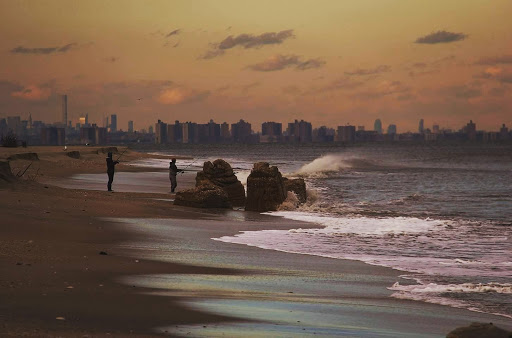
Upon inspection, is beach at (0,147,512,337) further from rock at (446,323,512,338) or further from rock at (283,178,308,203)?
rock at (283,178,308,203)

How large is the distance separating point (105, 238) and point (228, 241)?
8.71 feet

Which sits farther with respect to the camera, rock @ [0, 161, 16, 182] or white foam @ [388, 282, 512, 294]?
rock @ [0, 161, 16, 182]

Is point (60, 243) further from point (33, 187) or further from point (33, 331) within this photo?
point (33, 187)

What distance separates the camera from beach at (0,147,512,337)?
7.54 meters

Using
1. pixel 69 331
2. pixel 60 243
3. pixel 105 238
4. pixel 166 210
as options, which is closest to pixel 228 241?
pixel 105 238

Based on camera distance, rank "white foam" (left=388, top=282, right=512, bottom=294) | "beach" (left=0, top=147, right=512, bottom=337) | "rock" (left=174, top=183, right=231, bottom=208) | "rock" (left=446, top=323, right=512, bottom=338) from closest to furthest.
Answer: "rock" (left=446, top=323, right=512, bottom=338)
"beach" (left=0, top=147, right=512, bottom=337)
"white foam" (left=388, top=282, right=512, bottom=294)
"rock" (left=174, top=183, right=231, bottom=208)

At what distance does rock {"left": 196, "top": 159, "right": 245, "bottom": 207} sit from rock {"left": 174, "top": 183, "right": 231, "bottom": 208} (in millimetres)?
2308

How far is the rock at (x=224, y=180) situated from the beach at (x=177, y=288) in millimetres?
9307

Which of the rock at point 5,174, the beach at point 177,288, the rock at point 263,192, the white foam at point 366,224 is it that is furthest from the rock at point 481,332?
the rock at point 263,192

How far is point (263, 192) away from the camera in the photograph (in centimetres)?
2459

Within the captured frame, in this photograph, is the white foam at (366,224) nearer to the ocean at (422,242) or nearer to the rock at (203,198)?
the ocean at (422,242)

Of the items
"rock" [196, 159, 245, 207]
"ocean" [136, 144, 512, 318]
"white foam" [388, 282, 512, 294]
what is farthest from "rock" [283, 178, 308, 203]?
"white foam" [388, 282, 512, 294]

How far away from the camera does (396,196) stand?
35.5 meters

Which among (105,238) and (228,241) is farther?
(228,241)
